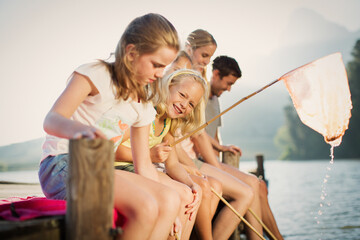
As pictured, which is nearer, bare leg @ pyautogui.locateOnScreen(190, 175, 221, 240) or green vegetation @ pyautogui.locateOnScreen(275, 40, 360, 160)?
bare leg @ pyautogui.locateOnScreen(190, 175, 221, 240)

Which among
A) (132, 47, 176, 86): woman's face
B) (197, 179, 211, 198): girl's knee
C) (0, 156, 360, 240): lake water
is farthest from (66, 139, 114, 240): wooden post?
(0, 156, 360, 240): lake water

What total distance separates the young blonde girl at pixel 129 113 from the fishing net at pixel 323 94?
1.12 m

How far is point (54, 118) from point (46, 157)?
36 centimetres

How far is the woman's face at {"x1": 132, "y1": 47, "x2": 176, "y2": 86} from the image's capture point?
2.29 meters

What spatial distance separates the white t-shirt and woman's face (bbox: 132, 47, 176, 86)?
165mm

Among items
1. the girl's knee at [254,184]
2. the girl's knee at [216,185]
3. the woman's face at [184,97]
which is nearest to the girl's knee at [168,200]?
the woman's face at [184,97]

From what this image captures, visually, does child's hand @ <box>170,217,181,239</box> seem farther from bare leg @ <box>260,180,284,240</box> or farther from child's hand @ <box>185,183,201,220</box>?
bare leg @ <box>260,180,284,240</box>

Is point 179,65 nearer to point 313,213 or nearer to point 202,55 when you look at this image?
point 202,55

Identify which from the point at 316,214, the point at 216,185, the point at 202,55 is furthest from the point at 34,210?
the point at 316,214

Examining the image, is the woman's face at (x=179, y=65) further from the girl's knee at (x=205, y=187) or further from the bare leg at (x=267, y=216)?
the bare leg at (x=267, y=216)

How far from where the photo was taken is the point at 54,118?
1856 millimetres

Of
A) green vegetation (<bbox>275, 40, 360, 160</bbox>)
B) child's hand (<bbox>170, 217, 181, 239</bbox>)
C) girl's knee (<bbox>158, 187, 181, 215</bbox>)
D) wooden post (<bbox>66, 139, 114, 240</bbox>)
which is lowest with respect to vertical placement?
green vegetation (<bbox>275, 40, 360, 160</bbox>)

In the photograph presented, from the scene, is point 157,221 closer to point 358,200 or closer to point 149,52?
point 149,52

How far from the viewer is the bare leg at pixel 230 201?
11.4ft
